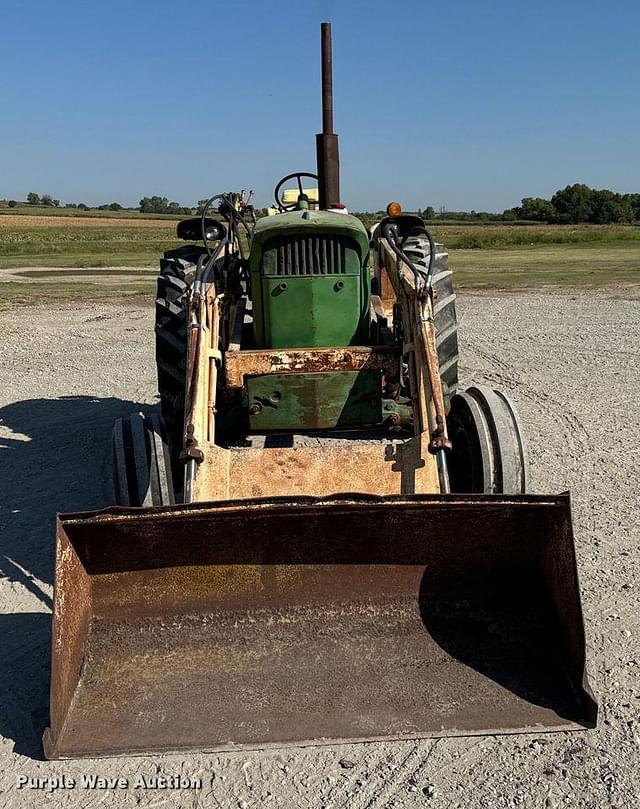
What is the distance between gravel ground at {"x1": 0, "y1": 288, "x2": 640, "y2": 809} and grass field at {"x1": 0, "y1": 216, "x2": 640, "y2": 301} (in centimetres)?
899

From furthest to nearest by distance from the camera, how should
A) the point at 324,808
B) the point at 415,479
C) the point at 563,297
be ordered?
the point at 563,297 < the point at 415,479 < the point at 324,808

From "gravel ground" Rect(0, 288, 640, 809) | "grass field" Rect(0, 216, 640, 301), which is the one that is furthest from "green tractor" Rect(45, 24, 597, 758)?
"grass field" Rect(0, 216, 640, 301)

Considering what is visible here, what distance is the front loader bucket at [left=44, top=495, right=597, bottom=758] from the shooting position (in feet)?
10.8

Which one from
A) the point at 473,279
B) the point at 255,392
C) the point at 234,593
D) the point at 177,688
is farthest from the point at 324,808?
the point at 473,279

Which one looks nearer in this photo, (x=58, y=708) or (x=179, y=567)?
(x=58, y=708)

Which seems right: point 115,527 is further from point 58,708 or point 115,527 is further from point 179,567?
point 58,708

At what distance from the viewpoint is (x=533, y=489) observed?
6008 mm

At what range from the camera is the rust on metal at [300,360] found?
5141mm

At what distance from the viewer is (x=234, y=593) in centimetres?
369

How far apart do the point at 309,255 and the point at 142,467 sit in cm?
174

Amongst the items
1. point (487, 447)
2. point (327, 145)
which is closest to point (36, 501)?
point (487, 447)

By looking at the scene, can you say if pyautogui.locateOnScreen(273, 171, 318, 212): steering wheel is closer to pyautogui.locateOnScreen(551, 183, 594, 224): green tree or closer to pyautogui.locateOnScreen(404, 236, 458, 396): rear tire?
pyautogui.locateOnScreen(404, 236, 458, 396): rear tire

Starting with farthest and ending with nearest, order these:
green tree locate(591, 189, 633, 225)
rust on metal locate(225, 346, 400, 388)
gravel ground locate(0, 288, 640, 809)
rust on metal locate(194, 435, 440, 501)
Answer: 1. green tree locate(591, 189, 633, 225)
2. rust on metal locate(225, 346, 400, 388)
3. rust on metal locate(194, 435, 440, 501)
4. gravel ground locate(0, 288, 640, 809)

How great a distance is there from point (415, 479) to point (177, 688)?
1563 millimetres
